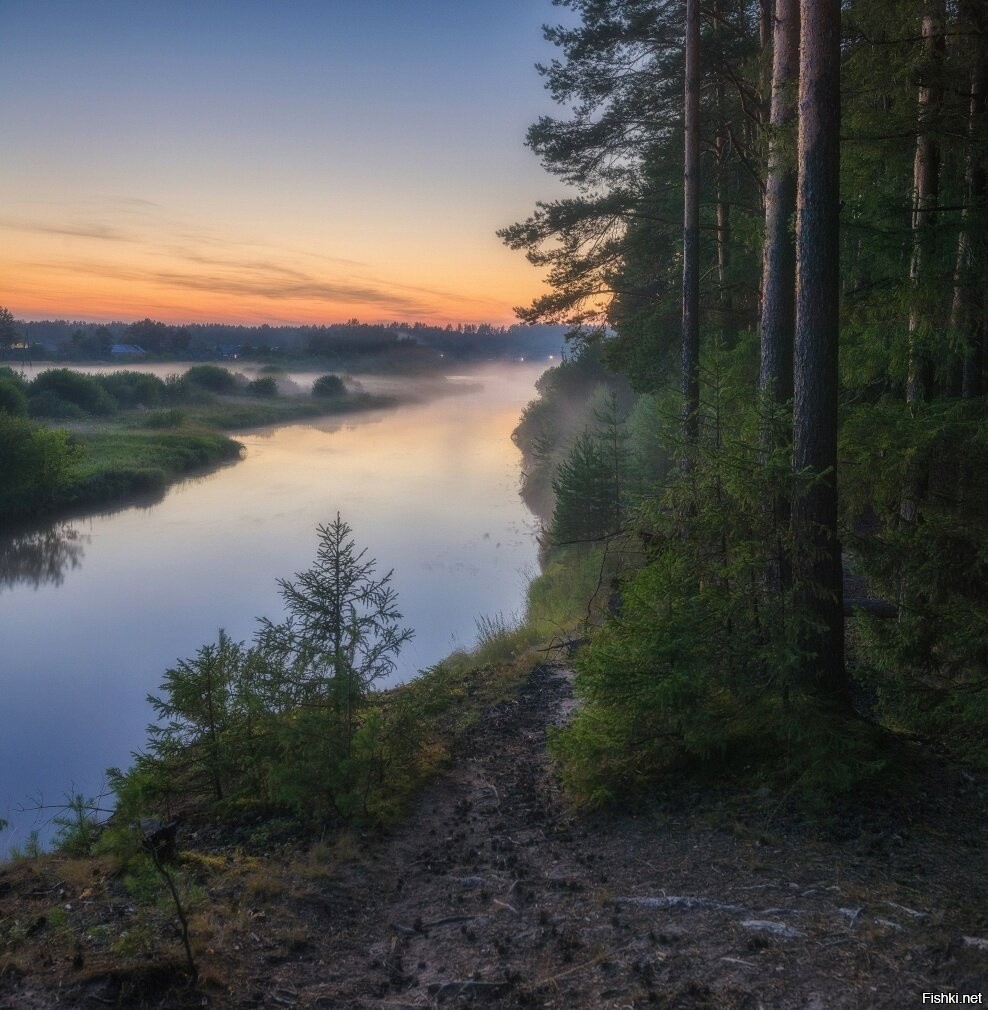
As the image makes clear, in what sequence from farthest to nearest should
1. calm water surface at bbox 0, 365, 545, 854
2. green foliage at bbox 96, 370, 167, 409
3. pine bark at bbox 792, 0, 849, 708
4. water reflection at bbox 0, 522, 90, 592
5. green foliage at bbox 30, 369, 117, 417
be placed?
green foliage at bbox 96, 370, 167, 409 < green foliage at bbox 30, 369, 117, 417 < water reflection at bbox 0, 522, 90, 592 < calm water surface at bbox 0, 365, 545, 854 < pine bark at bbox 792, 0, 849, 708

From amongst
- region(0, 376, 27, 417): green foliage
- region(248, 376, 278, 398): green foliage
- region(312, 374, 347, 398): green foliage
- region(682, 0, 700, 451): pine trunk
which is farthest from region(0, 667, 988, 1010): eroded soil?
region(312, 374, 347, 398): green foliage

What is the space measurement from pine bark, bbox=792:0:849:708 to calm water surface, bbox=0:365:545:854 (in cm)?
1048

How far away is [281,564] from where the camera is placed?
26.6 meters

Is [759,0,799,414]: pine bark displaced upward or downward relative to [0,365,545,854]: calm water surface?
upward

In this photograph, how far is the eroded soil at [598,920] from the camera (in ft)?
12.4

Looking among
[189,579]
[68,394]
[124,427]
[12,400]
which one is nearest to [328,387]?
[68,394]

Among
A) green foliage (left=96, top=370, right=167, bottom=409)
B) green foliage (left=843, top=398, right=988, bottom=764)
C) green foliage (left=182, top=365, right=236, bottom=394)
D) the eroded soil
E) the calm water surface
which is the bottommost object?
the calm water surface

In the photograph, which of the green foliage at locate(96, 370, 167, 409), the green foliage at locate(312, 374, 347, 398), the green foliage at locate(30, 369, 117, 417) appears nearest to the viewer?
the green foliage at locate(30, 369, 117, 417)

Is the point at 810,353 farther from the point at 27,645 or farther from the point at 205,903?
the point at 27,645

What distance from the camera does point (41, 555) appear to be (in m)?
28.4

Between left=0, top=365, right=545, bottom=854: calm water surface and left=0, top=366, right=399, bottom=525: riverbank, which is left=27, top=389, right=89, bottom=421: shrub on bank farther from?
left=0, top=365, right=545, bottom=854: calm water surface

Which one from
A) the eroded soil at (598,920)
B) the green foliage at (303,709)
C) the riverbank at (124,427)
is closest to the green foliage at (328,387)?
the riverbank at (124,427)

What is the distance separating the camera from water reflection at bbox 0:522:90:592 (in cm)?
2561

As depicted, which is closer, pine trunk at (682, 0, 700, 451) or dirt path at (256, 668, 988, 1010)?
dirt path at (256, 668, 988, 1010)
